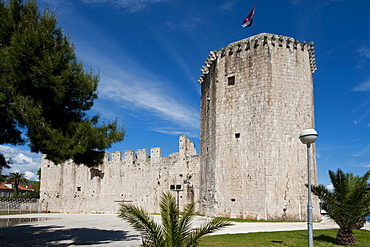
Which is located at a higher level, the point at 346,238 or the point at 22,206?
the point at 346,238

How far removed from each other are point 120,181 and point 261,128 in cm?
1422

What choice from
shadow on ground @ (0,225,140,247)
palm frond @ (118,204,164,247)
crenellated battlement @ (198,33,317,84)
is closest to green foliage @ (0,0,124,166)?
shadow on ground @ (0,225,140,247)

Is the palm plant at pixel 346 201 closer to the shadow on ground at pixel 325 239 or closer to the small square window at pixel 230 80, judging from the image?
the shadow on ground at pixel 325 239

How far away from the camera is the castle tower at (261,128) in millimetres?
17016

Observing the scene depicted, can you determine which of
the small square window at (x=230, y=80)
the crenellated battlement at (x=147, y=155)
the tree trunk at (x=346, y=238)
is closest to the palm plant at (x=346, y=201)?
the tree trunk at (x=346, y=238)

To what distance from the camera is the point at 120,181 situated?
27.1 m

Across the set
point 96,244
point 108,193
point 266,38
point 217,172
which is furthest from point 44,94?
point 108,193

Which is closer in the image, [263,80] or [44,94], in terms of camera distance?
[44,94]

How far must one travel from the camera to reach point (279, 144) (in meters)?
17.3

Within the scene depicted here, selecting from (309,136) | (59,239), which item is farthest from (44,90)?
(309,136)

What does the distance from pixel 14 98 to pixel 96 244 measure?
4.78m

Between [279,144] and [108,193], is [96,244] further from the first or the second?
[108,193]

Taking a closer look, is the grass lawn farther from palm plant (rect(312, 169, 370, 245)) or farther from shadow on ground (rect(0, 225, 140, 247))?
shadow on ground (rect(0, 225, 140, 247))

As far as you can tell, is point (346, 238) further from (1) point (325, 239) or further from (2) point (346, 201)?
(2) point (346, 201)
